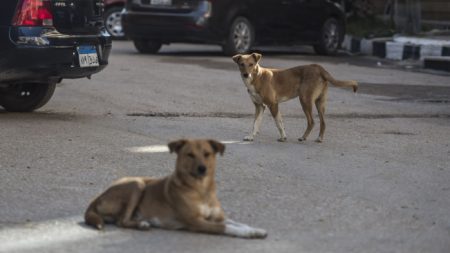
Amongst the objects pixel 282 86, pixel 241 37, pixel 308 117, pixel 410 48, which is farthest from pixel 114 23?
pixel 308 117

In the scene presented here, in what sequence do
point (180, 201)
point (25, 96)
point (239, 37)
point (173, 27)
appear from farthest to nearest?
point (239, 37) → point (173, 27) → point (25, 96) → point (180, 201)

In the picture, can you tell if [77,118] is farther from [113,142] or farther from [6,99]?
[113,142]

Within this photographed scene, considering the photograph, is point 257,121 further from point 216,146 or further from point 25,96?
point 216,146

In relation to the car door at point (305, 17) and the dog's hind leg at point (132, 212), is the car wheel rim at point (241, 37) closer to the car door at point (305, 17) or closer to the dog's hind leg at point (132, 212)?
the car door at point (305, 17)

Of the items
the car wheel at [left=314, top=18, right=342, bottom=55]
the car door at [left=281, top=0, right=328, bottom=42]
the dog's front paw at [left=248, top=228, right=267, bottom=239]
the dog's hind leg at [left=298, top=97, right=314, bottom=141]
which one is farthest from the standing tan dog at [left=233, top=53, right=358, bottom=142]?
the car wheel at [left=314, top=18, right=342, bottom=55]

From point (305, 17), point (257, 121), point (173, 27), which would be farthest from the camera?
point (305, 17)

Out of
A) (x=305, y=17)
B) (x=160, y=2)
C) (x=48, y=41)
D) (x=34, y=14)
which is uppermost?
(x=34, y=14)

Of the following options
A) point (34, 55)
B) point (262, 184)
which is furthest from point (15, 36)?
point (262, 184)

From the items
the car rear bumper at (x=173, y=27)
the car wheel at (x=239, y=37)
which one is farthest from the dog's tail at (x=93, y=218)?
the car wheel at (x=239, y=37)

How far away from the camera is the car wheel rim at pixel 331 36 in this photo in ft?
66.0

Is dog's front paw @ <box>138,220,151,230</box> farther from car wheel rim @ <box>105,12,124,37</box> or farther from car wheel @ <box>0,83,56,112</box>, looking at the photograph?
car wheel rim @ <box>105,12,124,37</box>

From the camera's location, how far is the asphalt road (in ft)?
19.1

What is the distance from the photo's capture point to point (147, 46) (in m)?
19.0

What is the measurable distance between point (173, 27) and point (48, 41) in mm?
7790
